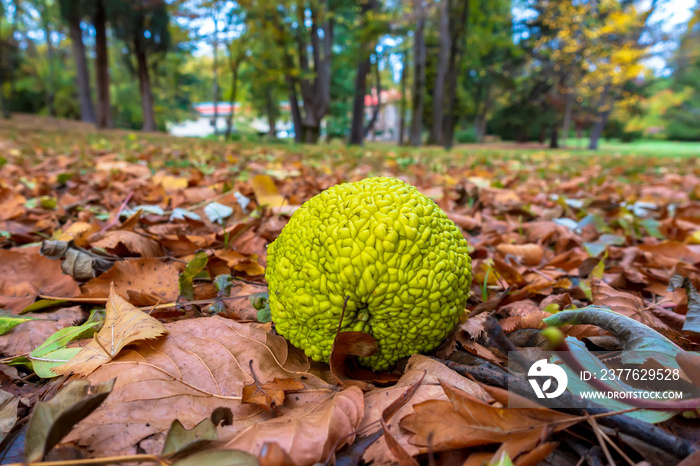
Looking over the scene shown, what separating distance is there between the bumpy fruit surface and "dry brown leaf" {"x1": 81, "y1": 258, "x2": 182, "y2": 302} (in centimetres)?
61

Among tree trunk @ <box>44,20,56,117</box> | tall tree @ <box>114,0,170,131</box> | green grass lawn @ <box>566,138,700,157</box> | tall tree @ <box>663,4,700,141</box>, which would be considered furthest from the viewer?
→ tall tree @ <box>663,4,700,141</box>

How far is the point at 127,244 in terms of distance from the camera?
180 cm

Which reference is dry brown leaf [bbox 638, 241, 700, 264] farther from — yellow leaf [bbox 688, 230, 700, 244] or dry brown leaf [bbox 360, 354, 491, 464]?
dry brown leaf [bbox 360, 354, 491, 464]

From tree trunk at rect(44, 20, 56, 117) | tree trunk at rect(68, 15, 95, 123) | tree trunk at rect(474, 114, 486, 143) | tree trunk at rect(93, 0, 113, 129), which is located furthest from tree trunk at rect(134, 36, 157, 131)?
tree trunk at rect(474, 114, 486, 143)

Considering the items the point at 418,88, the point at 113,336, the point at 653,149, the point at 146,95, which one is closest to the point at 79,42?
the point at 146,95

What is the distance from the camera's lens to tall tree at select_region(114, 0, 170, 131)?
1589cm

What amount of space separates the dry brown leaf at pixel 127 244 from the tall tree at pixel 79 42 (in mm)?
18223

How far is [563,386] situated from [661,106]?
47562 millimetres

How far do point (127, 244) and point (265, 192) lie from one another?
93 cm

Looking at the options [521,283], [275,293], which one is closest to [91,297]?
[275,293]

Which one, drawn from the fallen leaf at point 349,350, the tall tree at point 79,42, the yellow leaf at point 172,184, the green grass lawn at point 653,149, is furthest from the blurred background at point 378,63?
the fallen leaf at point 349,350

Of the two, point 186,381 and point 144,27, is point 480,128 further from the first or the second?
point 186,381

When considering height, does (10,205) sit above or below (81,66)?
below

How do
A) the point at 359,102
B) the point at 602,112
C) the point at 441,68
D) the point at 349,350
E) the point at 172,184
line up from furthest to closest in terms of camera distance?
the point at 602,112
the point at 441,68
the point at 359,102
the point at 172,184
the point at 349,350
